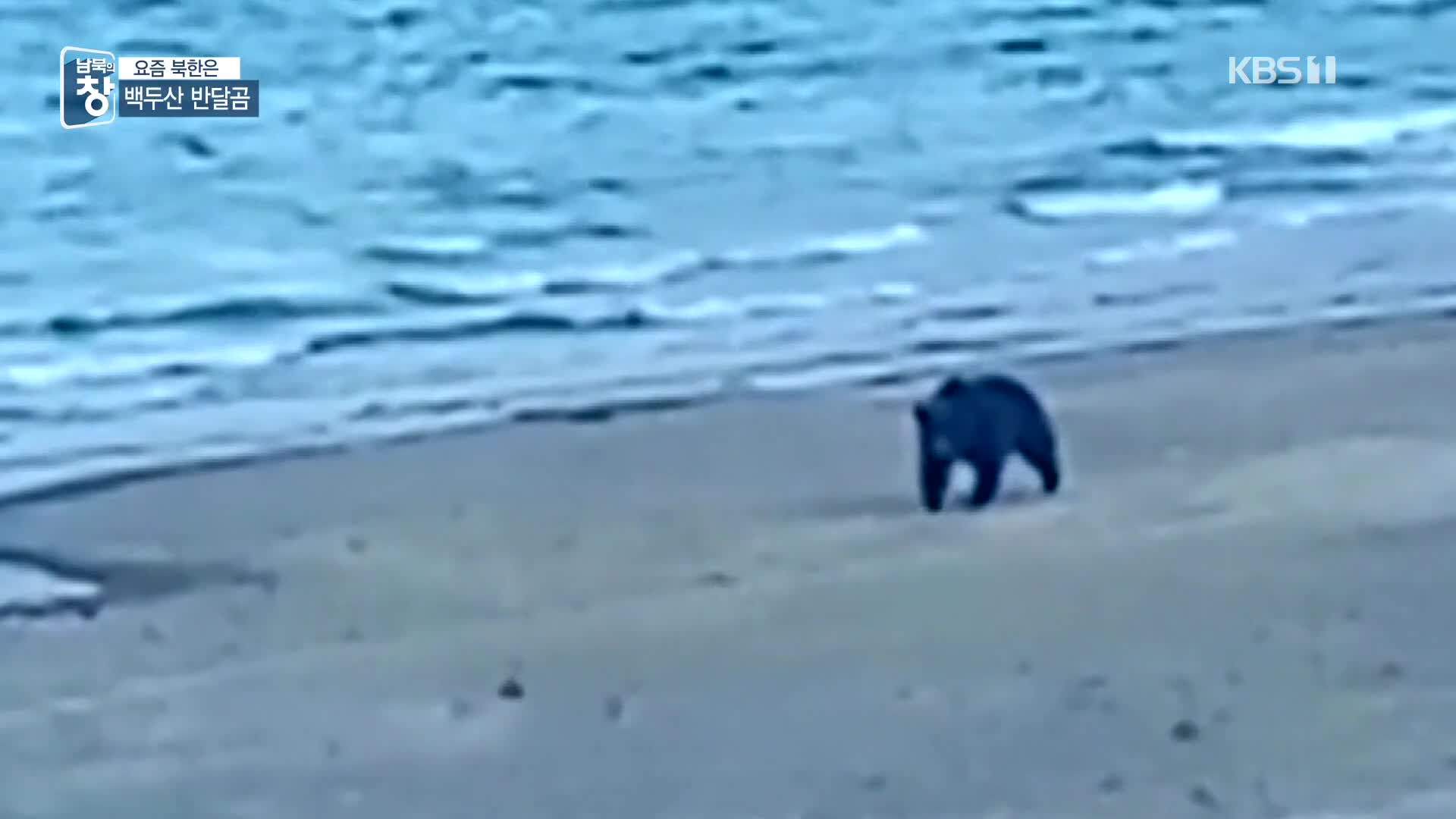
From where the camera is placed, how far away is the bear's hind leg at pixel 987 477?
3.78 meters

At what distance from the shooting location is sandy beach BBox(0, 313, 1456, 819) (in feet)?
9.33

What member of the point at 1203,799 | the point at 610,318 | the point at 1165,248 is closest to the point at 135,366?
the point at 610,318

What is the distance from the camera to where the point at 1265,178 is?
6.37 metres

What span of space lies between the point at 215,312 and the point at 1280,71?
15.5 ft

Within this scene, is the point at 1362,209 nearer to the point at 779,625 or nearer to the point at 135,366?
the point at 779,625

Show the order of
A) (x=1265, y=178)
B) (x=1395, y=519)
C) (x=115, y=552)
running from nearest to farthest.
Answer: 1. (x=1395, y=519)
2. (x=115, y=552)
3. (x=1265, y=178)

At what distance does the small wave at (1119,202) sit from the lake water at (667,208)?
0.08ft

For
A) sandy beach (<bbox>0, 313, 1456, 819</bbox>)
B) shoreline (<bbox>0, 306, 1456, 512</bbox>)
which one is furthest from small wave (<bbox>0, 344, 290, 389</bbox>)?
sandy beach (<bbox>0, 313, 1456, 819</bbox>)

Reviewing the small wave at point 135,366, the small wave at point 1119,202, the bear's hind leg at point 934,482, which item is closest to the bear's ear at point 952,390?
the bear's hind leg at point 934,482

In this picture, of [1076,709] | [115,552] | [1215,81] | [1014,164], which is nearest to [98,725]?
[115,552]

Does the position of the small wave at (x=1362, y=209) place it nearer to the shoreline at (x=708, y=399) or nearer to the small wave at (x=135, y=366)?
the shoreline at (x=708, y=399)

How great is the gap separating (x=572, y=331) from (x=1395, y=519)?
2.41 m

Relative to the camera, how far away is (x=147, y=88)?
7.86 m

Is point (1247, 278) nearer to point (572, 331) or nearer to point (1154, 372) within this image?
point (1154, 372)
